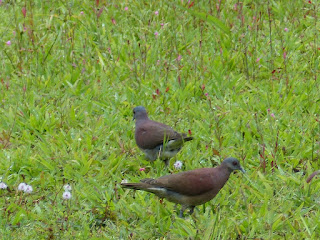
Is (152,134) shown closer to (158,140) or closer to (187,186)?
(158,140)

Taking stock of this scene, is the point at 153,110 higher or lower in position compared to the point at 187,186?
lower

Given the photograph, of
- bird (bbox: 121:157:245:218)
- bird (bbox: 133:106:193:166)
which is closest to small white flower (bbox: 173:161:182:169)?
bird (bbox: 133:106:193:166)

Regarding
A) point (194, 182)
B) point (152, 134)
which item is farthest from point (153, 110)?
point (194, 182)

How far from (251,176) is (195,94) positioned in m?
1.81

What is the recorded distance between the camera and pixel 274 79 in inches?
310

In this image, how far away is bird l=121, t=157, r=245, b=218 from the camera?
5.32 meters

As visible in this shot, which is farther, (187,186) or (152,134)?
(152,134)

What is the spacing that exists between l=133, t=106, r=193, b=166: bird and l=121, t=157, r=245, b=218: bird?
2.28 feet

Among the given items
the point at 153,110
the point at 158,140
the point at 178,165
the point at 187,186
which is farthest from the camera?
the point at 153,110

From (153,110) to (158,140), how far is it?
1.07 meters

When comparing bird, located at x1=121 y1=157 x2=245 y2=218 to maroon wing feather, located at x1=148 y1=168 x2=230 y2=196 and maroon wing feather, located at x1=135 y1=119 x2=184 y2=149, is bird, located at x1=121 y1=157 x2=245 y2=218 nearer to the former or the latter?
maroon wing feather, located at x1=148 y1=168 x2=230 y2=196

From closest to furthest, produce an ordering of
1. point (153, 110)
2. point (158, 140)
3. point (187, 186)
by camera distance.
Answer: point (187, 186)
point (158, 140)
point (153, 110)

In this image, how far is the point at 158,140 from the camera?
625cm

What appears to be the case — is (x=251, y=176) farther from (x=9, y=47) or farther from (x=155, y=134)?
(x=9, y=47)
